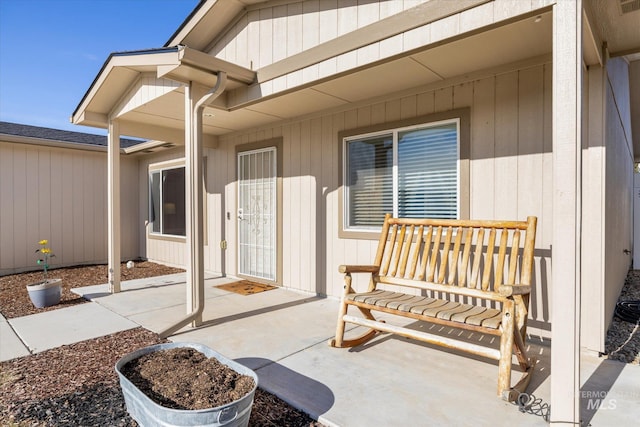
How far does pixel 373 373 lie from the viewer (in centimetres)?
247

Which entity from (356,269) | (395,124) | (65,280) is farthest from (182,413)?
(65,280)

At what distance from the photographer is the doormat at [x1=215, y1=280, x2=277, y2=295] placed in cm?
489

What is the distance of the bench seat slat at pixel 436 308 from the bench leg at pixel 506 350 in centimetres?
6

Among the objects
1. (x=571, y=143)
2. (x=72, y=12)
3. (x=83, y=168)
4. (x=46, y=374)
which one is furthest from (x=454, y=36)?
(x=72, y=12)

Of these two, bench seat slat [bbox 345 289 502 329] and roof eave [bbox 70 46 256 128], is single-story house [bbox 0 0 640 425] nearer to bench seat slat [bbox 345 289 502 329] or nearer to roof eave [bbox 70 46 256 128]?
roof eave [bbox 70 46 256 128]

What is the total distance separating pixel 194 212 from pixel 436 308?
7.79ft

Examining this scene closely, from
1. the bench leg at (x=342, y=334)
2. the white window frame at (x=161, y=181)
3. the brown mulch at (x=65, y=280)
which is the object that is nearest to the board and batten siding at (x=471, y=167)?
the bench leg at (x=342, y=334)

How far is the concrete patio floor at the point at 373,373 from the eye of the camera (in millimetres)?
1972

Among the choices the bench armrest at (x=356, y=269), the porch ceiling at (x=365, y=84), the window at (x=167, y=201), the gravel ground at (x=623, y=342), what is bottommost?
the gravel ground at (x=623, y=342)

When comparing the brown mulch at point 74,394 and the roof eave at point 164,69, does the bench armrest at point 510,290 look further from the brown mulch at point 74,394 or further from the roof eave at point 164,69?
the roof eave at point 164,69

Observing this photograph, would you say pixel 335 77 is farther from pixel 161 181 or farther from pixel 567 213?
pixel 161 181

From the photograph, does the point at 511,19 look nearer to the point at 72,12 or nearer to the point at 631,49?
the point at 631,49

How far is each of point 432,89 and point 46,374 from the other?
3972 millimetres

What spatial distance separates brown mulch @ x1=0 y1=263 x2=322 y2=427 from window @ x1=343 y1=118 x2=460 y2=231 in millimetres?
2314
